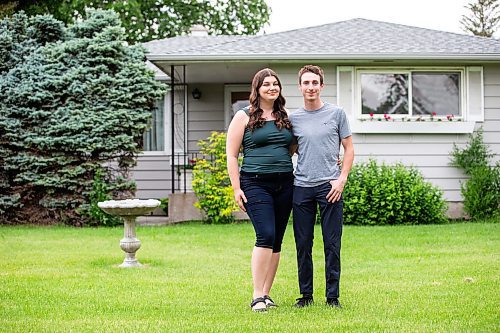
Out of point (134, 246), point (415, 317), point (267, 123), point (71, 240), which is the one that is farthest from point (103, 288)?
point (71, 240)

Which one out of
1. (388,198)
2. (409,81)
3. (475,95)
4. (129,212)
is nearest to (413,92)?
(409,81)

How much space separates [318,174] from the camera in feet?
21.5

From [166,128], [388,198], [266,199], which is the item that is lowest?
[388,198]

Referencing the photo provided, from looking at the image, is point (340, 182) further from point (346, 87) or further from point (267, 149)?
point (346, 87)

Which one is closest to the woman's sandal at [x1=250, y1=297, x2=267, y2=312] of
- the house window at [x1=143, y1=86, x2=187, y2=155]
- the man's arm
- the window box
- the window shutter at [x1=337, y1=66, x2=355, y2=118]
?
the man's arm

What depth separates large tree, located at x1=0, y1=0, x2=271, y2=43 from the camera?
91.9 feet

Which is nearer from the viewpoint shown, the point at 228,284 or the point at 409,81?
the point at 228,284

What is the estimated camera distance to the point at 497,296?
704cm

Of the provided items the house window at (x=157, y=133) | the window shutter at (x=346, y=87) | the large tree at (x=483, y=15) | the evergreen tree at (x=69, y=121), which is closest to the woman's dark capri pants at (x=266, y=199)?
the evergreen tree at (x=69, y=121)

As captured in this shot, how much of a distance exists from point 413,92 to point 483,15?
28.6 m

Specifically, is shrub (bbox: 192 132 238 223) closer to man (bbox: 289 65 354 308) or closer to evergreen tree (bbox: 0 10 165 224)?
evergreen tree (bbox: 0 10 165 224)

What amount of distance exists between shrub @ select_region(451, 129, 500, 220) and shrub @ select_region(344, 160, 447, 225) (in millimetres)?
573

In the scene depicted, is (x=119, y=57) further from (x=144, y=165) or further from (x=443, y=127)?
(x=443, y=127)

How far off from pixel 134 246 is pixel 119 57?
6194 millimetres
